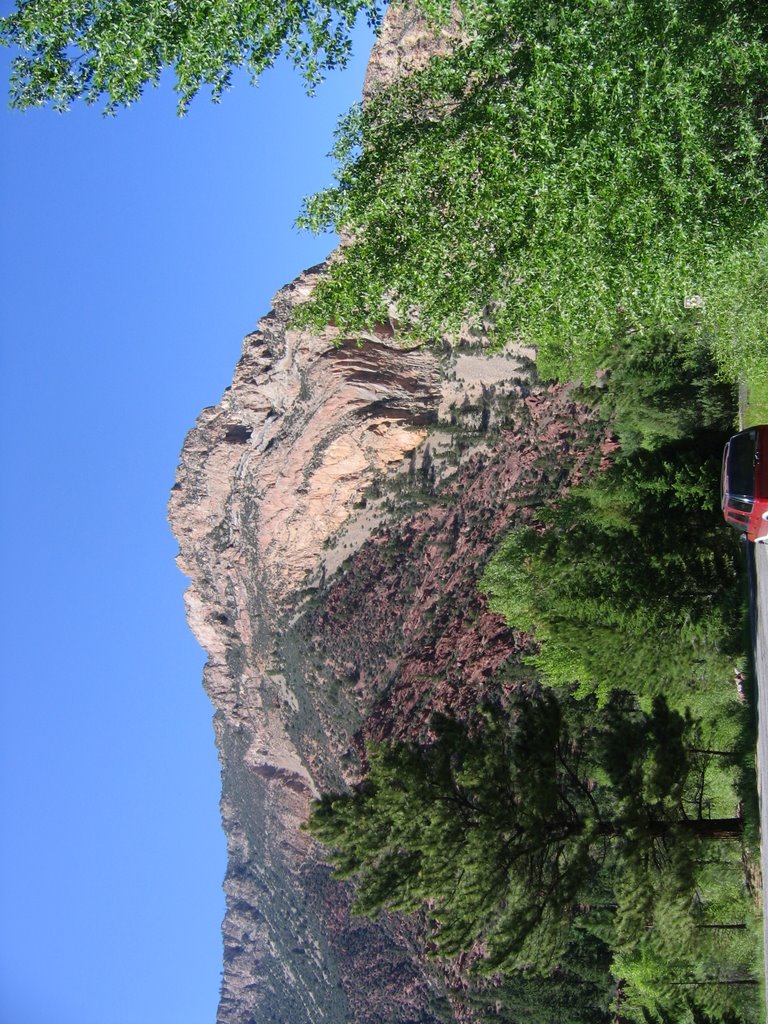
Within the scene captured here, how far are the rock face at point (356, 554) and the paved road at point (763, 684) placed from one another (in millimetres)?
12289

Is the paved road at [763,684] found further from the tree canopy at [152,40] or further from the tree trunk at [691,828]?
Answer: the tree canopy at [152,40]

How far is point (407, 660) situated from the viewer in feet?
131

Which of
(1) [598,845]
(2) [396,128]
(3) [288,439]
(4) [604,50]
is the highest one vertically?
(3) [288,439]

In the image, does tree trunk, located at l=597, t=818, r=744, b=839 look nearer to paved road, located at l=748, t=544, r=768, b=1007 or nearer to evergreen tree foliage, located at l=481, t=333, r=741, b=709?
paved road, located at l=748, t=544, r=768, b=1007

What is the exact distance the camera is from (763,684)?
22141mm

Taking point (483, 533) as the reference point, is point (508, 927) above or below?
below

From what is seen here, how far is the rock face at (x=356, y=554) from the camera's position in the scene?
125 feet

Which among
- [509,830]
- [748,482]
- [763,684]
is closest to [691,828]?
[763,684]

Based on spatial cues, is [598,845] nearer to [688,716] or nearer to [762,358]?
[688,716]

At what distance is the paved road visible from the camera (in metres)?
21.5

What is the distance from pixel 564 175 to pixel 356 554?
99.1 ft

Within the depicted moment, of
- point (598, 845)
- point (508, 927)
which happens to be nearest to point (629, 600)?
point (598, 845)

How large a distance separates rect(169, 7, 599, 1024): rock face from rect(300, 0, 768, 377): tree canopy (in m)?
18.3

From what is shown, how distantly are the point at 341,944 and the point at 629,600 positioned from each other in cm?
2990
